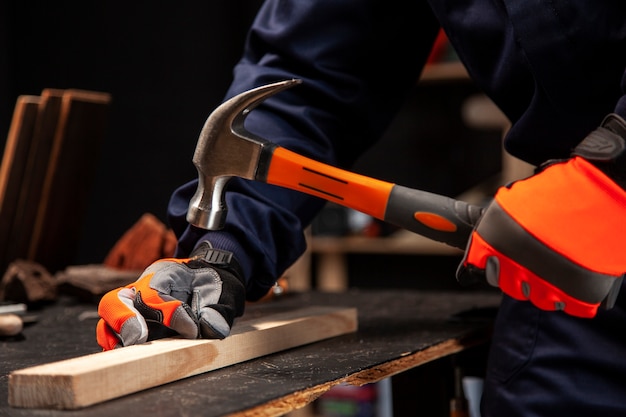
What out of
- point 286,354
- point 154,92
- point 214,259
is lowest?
point 286,354

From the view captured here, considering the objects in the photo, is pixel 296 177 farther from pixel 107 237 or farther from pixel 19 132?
pixel 107 237

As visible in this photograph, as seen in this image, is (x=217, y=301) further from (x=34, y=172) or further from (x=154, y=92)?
(x=154, y=92)

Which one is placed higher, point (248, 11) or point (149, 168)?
point (248, 11)

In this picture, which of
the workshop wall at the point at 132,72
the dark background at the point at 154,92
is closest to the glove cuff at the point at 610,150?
the dark background at the point at 154,92

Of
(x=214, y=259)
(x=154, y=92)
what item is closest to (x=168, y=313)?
(x=214, y=259)

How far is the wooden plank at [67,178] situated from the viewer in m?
1.68

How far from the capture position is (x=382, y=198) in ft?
3.35

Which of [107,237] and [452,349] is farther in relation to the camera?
[107,237]

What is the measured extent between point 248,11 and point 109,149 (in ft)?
2.30

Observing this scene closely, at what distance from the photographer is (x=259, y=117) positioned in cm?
119

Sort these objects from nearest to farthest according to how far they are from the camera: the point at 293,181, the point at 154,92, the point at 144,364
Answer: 1. the point at 144,364
2. the point at 293,181
3. the point at 154,92

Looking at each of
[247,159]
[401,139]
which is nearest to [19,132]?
[247,159]

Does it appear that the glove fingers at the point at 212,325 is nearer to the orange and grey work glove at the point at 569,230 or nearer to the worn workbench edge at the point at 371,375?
the worn workbench edge at the point at 371,375

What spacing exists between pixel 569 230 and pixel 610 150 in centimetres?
9
